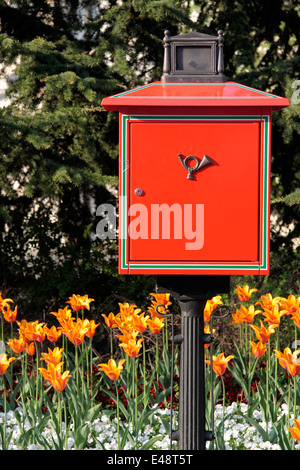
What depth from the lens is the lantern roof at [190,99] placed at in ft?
7.06

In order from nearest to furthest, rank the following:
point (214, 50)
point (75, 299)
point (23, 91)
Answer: point (214, 50)
point (75, 299)
point (23, 91)

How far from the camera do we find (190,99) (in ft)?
7.07

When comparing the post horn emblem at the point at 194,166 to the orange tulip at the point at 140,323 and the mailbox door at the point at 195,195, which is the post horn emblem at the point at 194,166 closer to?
the mailbox door at the point at 195,195

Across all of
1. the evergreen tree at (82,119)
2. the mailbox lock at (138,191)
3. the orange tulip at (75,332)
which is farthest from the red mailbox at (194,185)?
the evergreen tree at (82,119)

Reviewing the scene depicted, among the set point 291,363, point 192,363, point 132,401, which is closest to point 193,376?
point 192,363

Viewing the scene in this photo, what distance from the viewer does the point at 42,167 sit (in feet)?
13.0

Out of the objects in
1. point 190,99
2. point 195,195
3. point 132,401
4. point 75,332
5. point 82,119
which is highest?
point 82,119

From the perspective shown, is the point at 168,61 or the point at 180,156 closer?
the point at 180,156

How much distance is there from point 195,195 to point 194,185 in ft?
0.12

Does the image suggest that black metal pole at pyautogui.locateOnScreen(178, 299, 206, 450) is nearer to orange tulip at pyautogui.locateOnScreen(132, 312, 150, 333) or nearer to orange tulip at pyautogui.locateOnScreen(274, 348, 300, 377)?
orange tulip at pyautogui.locateOnScreen(274, 348, 300, 377)

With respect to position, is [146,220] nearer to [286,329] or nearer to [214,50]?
[214,50]

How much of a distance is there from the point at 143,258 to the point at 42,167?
1.91 meters

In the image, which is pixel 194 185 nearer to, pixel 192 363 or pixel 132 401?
pixel 192 363
